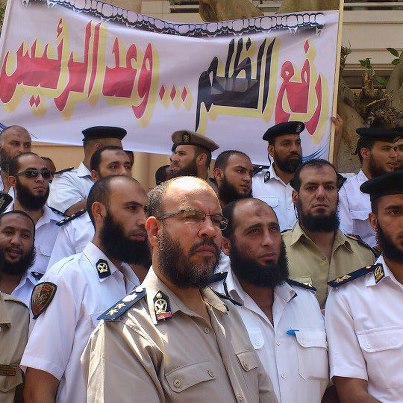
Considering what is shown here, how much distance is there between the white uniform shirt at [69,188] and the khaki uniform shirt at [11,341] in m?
1.92

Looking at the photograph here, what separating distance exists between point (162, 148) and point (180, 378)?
13.2ft

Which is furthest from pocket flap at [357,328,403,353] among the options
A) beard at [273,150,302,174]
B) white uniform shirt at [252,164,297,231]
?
beard at [273,150,302,174]

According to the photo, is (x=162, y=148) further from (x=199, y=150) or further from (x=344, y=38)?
(x=344, y=38)

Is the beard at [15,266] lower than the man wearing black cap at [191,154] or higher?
lower

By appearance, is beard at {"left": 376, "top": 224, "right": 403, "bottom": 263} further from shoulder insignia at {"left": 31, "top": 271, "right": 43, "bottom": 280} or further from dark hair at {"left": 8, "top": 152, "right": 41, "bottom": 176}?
dark hair at {"left": 8, "top": 152, "right": 41, "bottom": 176}

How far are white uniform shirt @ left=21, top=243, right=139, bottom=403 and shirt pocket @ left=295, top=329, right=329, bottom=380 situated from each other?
2.78 ft

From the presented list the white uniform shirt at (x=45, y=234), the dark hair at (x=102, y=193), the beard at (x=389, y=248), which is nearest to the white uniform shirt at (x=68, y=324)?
the dark hair at (x=102, y=193)

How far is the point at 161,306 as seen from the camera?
268 centimetres

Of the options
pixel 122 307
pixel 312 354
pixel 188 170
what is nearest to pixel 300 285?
pixel 312 354

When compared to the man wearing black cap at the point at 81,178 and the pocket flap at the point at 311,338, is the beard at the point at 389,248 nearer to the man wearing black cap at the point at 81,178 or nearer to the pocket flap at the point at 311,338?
the pocket flap at the point at 311,338

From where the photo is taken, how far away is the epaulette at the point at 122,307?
2.58 m

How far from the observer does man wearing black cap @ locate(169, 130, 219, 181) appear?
5746 mm

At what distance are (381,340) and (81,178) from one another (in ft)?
9.59

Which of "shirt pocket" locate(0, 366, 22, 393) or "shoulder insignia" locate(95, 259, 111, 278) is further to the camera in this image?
"shoulder insignia" locate(95, 259, 111, 278)
